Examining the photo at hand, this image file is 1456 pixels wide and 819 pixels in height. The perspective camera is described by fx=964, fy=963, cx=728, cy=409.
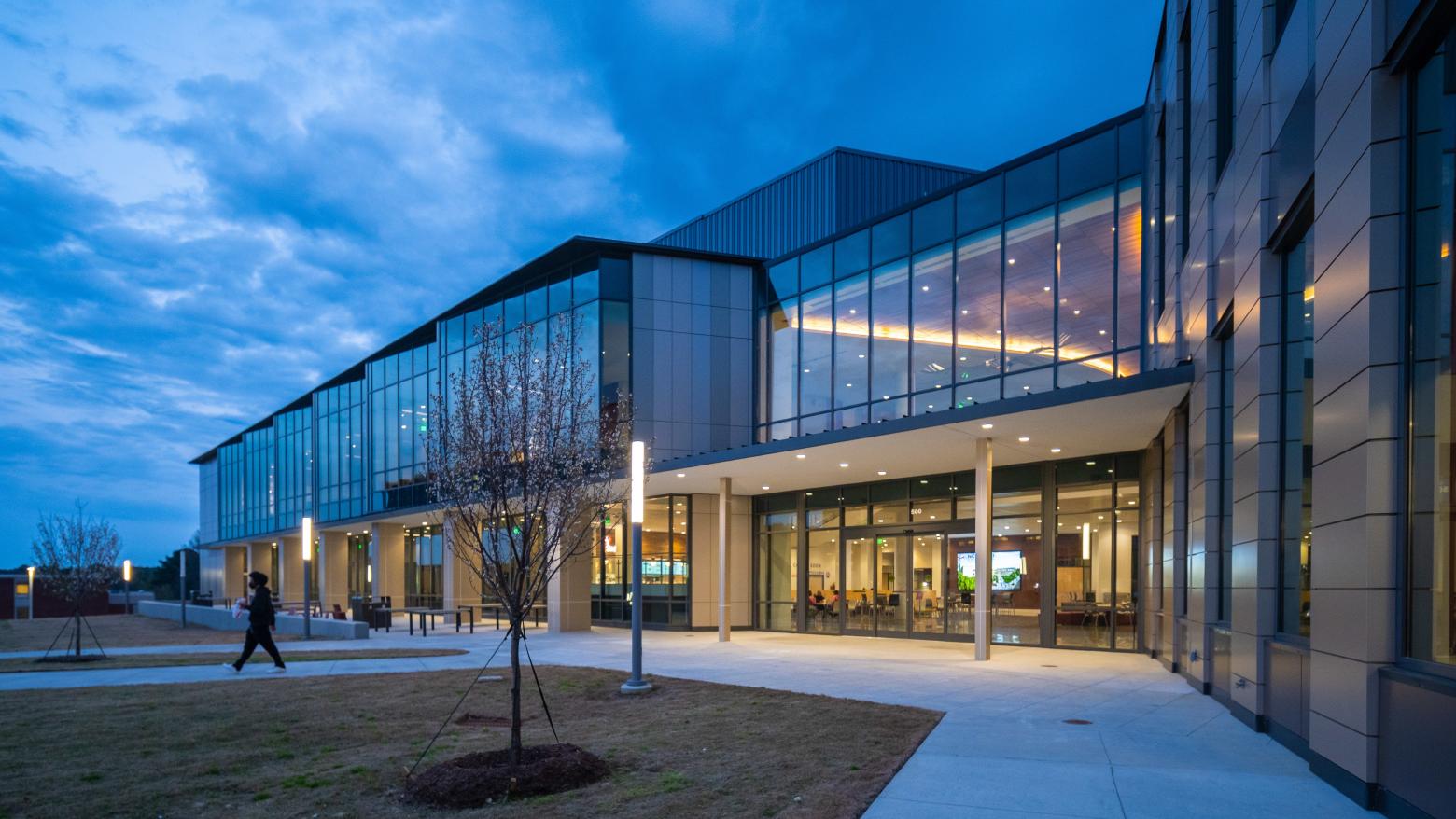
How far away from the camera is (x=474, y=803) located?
7566mm

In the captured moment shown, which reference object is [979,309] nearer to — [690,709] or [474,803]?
[690,709]

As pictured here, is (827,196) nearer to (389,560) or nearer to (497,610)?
(497,610)

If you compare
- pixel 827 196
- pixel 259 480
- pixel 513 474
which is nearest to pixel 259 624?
pixel 513 474

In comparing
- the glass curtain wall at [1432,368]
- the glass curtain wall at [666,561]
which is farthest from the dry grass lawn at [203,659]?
the glass curtain wall at [1432,368]

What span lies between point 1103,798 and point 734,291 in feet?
70.5

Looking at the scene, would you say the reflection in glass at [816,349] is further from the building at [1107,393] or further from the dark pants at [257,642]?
the dark pants at [257,642]

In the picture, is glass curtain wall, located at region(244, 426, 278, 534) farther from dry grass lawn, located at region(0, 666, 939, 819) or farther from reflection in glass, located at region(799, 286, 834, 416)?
Result: dry grass lawn, located at region(0, 666, 939, 819)

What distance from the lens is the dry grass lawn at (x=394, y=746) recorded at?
7562 mm

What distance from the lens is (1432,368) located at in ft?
20.8

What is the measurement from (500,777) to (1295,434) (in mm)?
8177

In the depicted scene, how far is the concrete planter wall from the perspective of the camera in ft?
89.0

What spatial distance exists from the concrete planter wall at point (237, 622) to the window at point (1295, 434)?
2349 cm

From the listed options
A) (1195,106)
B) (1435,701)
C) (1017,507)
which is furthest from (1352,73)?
(1017,507)

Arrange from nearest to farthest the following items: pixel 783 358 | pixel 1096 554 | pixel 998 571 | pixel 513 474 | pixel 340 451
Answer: pixel 513 474, pixel 1096 554, pixel 998 571, pixel 783 358, pixel 340 451
